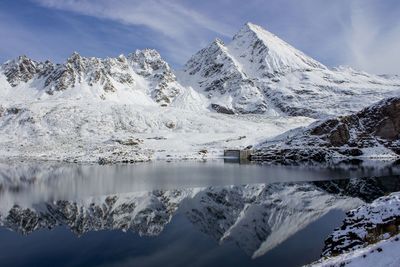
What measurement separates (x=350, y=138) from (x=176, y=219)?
115m

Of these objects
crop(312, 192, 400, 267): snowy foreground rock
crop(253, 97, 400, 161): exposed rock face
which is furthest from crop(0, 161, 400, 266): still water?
crop(253, 97, 400, 161): exposed rock face

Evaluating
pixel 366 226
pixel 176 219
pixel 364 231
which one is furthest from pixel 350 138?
pixel 364 231

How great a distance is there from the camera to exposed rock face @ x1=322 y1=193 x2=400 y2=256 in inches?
1225

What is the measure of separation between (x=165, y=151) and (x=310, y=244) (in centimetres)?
13700

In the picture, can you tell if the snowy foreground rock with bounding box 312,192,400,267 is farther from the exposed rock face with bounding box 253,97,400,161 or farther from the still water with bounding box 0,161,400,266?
the exposed rock face with bounding box 253,97,400,161

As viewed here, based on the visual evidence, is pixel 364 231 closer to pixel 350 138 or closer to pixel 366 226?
pixel 366 226

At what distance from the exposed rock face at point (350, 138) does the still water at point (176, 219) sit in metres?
62.8

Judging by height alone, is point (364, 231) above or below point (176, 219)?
above

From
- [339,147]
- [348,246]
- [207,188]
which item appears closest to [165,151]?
[339,147]

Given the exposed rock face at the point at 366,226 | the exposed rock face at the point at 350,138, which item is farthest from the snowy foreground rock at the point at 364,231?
the exposed rock face at the point at 350,138

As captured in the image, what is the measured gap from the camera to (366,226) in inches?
1314

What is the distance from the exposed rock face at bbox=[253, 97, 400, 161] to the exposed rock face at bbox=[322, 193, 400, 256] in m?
111

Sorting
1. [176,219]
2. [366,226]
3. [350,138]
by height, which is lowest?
[176,219]

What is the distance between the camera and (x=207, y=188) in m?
74.2
